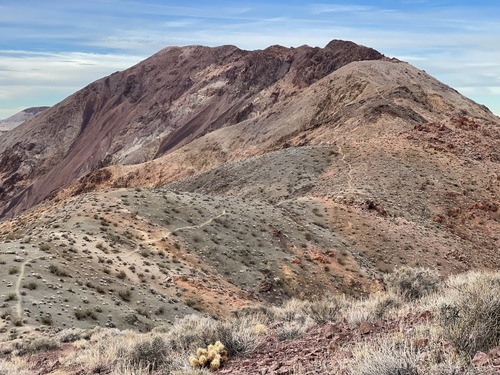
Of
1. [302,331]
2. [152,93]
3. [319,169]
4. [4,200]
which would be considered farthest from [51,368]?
[152,93]

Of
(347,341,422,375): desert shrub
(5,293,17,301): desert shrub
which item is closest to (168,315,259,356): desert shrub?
(347,341,422,375): desert shrub

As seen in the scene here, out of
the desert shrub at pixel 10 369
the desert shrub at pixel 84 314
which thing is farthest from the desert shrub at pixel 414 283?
the desert shrub at pixel 10 369

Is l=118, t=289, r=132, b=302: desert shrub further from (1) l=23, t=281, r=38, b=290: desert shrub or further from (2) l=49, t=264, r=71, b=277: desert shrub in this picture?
(1) l=23, t=281, r=38, b=290: desert shrub

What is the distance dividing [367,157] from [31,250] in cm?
2933

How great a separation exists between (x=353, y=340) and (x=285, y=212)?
22940 millimetres

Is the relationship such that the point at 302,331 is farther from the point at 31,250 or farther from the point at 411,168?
the point at 411,168

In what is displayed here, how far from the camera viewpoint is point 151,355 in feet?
27.8

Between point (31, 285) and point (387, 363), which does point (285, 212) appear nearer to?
point (31, 285)

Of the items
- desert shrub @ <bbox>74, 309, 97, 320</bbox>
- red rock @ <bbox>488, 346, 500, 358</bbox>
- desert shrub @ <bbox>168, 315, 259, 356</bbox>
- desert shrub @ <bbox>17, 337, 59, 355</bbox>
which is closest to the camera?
red rock @ <bbox>488, 346, 500, 358</bbox>

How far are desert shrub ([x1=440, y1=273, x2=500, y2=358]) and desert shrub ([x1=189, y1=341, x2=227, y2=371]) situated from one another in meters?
3.22

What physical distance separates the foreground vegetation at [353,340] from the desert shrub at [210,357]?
0.14 ft

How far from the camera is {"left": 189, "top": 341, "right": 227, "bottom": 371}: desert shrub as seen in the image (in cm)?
778

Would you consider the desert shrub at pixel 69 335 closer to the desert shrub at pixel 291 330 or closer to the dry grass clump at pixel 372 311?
the desert shrub at pixel 291 330

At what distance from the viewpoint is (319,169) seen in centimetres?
4212
